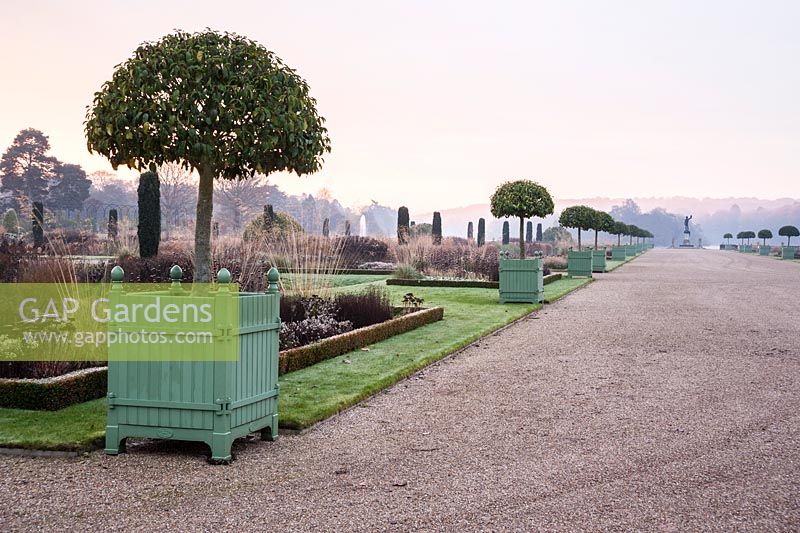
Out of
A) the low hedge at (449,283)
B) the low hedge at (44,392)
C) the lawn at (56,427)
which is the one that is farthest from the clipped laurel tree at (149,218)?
the lawn at (56,427)

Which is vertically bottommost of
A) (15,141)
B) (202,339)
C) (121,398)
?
(121,398)

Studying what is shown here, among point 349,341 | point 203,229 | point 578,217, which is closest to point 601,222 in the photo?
point 578,217

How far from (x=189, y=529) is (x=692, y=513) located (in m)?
2.48

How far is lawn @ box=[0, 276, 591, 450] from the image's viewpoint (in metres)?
5.34

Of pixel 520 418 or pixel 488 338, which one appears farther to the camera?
pixel 488 338

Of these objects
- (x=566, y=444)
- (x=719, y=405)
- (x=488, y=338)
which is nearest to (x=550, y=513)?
(x=566, y=444)

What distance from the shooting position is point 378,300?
1207 centimetres

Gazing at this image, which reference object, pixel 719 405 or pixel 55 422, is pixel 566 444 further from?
pixel 55 422

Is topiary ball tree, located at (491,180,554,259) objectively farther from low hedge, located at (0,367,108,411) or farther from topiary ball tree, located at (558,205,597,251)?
topiary ball tree, located at (558,205,597,251)

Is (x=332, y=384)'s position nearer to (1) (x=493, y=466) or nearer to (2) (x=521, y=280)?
(1) (x=493, y=466)

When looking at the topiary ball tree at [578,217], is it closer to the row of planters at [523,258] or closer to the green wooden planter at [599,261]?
the green wooden planter at [599,261]

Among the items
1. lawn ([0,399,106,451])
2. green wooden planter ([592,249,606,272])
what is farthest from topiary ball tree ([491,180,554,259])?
lawn ([0,399,106,451])

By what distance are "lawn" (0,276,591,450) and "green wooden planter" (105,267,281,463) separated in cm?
46

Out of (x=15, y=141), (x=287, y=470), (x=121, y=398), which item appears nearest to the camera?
(x=287, y=470)
